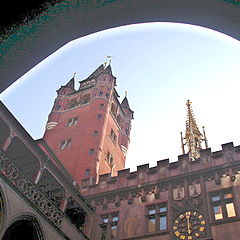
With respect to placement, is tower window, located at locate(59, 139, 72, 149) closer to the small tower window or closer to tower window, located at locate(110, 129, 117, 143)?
the small tower window

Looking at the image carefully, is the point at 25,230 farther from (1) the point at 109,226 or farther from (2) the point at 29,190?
(1) the point at 109,226

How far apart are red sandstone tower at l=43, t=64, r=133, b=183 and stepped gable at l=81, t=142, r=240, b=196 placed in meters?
6.77

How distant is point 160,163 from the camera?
2059cm

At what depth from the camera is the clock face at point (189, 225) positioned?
1616 cm

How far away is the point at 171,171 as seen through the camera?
1981cm

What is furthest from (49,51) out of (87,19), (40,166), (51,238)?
(40,166)

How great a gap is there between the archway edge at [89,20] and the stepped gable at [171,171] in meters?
17.2

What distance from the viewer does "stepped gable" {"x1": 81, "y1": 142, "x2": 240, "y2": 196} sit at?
18188 millimetres

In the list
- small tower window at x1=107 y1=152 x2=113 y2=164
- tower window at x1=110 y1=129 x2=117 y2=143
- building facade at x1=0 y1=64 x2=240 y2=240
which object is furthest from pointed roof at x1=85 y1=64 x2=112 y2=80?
building facade at x1=0 y1=64 x2=240 y2=240

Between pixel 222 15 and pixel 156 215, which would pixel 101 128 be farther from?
pixel 222 15

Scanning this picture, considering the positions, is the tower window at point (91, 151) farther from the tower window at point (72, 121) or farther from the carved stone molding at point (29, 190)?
the carved stone molding at point (29, 190)

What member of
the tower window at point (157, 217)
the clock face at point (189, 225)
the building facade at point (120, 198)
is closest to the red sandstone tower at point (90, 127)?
the building facade at point (120, 198)

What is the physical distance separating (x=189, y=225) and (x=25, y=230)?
7.99m

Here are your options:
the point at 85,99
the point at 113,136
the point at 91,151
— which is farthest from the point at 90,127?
the point at 85,99
